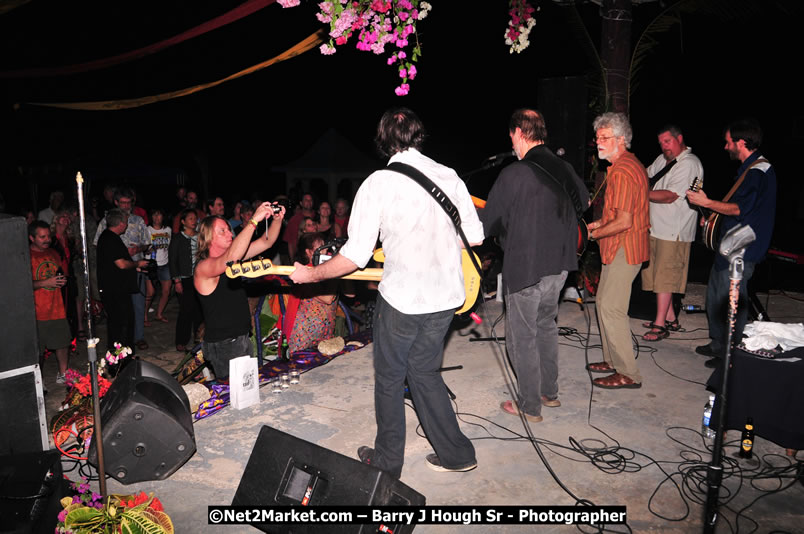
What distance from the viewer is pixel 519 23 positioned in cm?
555

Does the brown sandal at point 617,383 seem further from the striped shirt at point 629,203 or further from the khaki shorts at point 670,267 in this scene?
the khaki shorts at point 670,267

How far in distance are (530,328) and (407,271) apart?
1.29 m

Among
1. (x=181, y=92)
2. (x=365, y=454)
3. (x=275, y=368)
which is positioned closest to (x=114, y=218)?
(x=181, y=92)

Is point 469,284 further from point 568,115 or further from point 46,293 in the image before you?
point 46,293

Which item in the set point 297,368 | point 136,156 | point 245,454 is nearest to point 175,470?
point 245,454

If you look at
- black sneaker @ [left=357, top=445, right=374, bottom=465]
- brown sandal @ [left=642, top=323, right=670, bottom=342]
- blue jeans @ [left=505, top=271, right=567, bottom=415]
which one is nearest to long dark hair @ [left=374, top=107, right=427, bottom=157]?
blue jeans @ [left=505, top=271, right=567, bottom=415]

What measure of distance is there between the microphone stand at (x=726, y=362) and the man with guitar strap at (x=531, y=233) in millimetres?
1550

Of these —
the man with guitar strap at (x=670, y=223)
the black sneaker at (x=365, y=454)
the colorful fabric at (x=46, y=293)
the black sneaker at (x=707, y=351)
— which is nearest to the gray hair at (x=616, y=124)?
the man with guitar strap at (x=670, y=223)

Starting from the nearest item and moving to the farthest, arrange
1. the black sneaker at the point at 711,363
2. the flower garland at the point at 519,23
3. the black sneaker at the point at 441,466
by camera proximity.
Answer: the black sneaker at the point at 441,466, the black sneaker at the point at 711,363, the flower garland at the point at 519,23

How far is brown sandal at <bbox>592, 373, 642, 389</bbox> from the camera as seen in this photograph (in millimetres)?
4441

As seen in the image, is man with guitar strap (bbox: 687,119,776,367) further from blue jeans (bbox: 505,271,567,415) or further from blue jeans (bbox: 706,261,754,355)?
blue jeans (bbox: 505,271,567,415)

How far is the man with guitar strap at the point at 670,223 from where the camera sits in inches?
224

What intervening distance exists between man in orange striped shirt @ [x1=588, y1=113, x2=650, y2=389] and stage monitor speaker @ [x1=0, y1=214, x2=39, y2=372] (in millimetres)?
3737

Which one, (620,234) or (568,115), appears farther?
(568,115)
